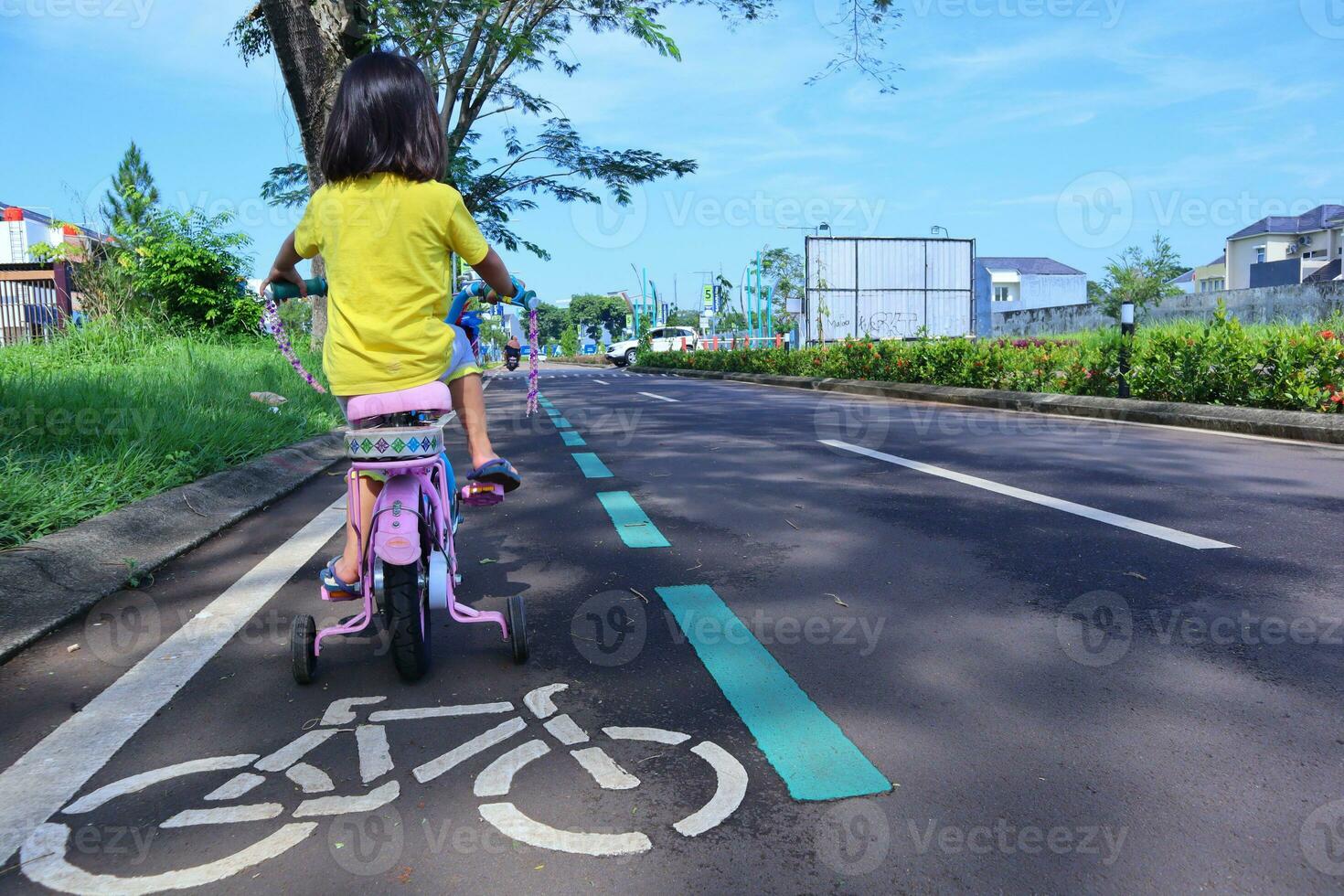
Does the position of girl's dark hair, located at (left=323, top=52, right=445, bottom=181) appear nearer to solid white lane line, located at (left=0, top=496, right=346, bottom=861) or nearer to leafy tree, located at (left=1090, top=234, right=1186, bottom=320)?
solid white lane line, located at (left=0, top=496, right=346, bottom=861)

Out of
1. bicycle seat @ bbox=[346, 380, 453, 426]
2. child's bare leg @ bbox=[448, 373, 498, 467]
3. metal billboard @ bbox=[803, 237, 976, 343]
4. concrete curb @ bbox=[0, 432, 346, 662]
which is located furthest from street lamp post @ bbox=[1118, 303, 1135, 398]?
metal billboard @ bbox=[803, 237, 976, 343]

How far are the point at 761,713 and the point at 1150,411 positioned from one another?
931 cm

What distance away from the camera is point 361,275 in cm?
271

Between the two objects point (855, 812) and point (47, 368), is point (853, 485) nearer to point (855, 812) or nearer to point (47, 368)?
point (855, 812)

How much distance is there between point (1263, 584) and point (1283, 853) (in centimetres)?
201

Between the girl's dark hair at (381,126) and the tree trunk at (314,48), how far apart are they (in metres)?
9.84

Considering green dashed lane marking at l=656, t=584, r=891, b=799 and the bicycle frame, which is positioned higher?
the bicycle frame

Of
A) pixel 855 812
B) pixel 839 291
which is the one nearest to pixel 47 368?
pixel 855 812

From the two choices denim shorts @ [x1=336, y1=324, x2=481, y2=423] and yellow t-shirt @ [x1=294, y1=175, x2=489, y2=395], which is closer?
yellow t-shirt @ [x1=294, y1=175, x2=489, y2=395]

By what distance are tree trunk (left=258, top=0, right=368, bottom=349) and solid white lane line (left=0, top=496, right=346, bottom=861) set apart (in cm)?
946

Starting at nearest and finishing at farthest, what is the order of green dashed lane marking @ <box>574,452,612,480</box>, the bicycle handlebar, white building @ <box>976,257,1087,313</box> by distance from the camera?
the bicycle handlebar
green dashed lane marking @ <box>574,452,612,480</box>
white building @ <box>976,257,1087,313</box>

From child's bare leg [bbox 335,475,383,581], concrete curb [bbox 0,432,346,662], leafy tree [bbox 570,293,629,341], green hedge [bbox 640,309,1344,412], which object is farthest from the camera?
leafy tree [bbox 570,293,629,341]

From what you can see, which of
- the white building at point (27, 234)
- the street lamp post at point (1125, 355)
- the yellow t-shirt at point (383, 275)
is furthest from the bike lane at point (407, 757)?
the white building at point (27, 234)

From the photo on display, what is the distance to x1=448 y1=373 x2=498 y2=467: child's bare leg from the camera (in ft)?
10.4
